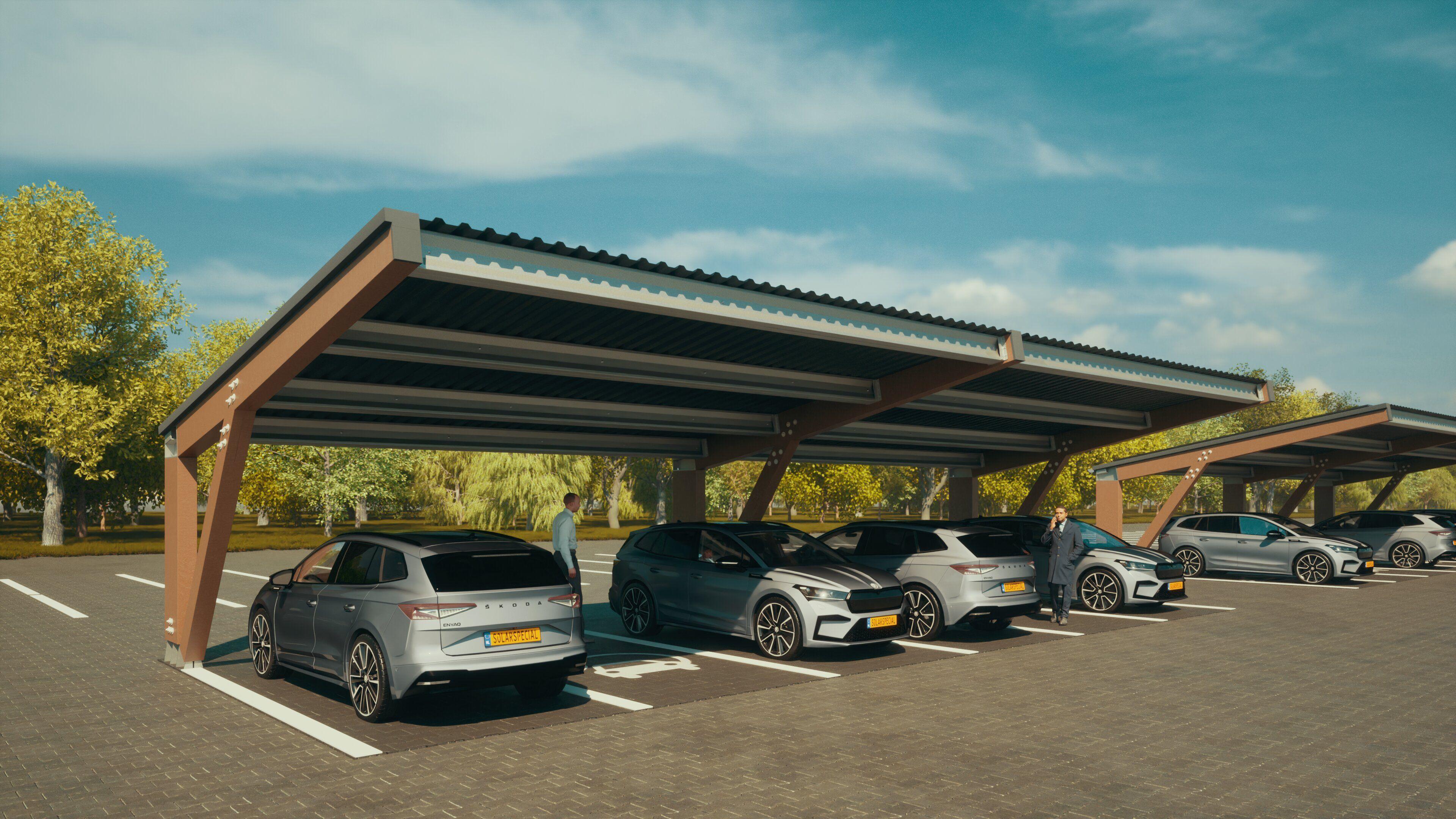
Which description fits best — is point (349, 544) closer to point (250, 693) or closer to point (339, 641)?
point (339, 641)

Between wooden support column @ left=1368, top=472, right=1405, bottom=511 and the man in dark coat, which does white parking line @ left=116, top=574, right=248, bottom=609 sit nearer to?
the man in dark coat

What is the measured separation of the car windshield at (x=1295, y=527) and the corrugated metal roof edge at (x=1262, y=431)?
→ 182cm

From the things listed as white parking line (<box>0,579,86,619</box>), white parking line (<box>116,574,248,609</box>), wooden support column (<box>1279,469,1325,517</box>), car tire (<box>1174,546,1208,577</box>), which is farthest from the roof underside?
wooden support column (<box>1279,469,1325,517</box>)

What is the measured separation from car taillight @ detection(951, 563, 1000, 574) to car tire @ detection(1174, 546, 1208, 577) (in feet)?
36.2

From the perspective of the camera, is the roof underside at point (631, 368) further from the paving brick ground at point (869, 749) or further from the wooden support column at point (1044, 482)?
the paving brick ground at point (869, 749)

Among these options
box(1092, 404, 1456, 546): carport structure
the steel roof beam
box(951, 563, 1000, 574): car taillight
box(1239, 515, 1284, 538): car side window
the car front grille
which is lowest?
the car front grille

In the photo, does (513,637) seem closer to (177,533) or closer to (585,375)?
(585,375)

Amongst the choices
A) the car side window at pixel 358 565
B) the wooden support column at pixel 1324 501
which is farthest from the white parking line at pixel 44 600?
the wooden support column at pixel 1324 501

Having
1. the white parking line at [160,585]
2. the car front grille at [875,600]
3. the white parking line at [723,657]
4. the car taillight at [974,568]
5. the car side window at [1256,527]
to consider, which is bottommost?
the white parking line at [160,585]

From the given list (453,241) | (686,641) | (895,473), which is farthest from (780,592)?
(895,473)

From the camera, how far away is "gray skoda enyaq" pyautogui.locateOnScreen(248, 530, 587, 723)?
23.4ft

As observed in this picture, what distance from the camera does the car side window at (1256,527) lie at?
1930 centimetres

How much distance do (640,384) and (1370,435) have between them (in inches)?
875

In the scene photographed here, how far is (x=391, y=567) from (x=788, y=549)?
5.13m
